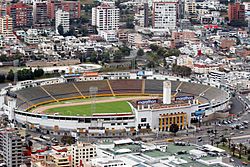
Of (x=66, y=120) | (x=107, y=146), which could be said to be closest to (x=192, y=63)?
(x=66, y=120)

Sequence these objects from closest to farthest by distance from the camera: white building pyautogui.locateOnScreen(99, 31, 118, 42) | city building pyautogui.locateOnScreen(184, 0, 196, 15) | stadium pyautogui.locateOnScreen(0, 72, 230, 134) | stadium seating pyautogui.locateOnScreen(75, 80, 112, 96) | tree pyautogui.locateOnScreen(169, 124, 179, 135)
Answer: tree pyautogui.locateOnScreen(169, 124, 179, 135)
stadium pyautogui.locateOnScreen(0, 72, 230, 134)
stadium seating pyautogui.locateOnScreen(75, 80, 112, 96)
white building pyautogui.locateOnScreen(99, 31, 118, 42)
city building pyautogui.locateOnScreen(184, 0, 196, 15)

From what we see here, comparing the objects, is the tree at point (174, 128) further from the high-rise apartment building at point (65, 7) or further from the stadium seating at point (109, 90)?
the high-rise apartment building at point (65, 7)

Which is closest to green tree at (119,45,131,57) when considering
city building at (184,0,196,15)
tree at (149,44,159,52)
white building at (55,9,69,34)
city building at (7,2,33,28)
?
tree at (149,44,159,52)

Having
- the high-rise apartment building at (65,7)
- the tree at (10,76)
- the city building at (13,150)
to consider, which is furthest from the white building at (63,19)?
the city building at (13,150)

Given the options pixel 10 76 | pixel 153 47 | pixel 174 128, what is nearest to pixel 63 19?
pixel 153 47

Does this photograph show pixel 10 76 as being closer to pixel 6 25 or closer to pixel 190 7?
pixel 6 25

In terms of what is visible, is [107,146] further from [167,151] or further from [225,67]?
[225,67]

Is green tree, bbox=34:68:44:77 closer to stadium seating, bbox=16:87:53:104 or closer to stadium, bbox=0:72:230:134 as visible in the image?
stadium, bbox=0:72:230:134
